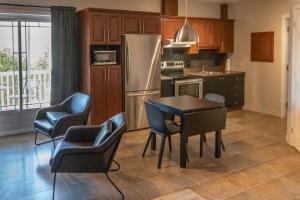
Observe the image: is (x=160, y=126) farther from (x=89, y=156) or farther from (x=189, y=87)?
(x=189, y=87)

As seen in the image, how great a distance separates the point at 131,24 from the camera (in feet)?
18.5

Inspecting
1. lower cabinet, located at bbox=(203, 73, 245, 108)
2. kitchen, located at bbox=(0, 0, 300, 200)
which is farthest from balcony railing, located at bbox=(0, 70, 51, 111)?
lower cabinet, located at bbox=(203, 73, 245, 108)

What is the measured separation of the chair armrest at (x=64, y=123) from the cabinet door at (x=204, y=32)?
3697 mm

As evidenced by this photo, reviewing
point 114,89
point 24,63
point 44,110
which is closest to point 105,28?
point 114,89

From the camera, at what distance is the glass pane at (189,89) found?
641 cm

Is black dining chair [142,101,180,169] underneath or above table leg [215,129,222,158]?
above

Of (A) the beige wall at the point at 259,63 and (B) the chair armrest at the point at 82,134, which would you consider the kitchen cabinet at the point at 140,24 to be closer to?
(B) the chair armrest at the point at 82,134

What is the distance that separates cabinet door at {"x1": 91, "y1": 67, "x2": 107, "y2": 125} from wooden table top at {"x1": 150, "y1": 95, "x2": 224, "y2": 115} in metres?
1.44

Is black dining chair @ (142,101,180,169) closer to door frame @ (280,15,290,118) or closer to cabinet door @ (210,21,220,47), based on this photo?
door frame @ (280,15,290,118)

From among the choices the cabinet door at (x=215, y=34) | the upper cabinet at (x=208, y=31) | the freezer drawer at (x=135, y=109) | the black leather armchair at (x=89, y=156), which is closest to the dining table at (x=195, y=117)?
the black leather armchair at (x=89, y=156)

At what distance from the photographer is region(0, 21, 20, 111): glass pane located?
5.40 m

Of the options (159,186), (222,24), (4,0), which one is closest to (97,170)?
(159,186)

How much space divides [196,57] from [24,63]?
3.86 m

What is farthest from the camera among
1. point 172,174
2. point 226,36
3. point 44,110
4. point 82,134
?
point 226,36
